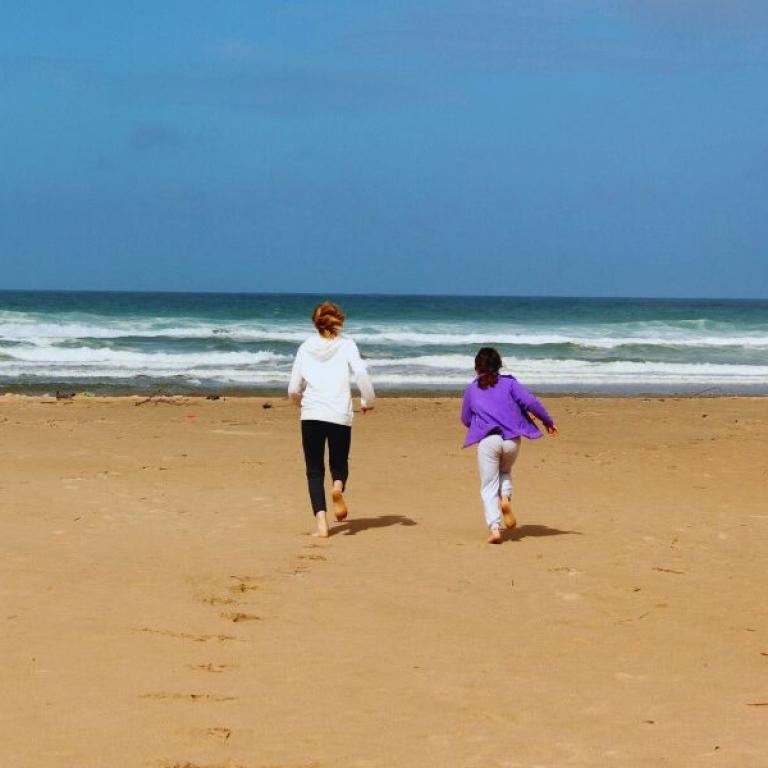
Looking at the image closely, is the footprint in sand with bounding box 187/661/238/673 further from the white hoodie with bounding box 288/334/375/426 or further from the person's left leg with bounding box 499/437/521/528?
the person's left leg with bounding box 499/437/521/528

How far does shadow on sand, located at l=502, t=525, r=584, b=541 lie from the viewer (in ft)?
26.9

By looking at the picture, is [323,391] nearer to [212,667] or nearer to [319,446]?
[319,446]

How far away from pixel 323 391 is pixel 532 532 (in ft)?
5.53

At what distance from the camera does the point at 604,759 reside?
12.9 feet

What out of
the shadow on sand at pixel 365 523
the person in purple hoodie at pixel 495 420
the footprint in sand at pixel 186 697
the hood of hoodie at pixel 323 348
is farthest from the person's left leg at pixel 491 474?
the footprint in sand at pixel 186 697

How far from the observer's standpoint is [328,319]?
7.89 meters

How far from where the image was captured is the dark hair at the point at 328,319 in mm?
7891

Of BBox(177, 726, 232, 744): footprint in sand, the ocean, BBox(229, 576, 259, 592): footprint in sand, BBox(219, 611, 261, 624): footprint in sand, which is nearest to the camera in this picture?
BBox(177, 726, 232, 744): footprint in sand

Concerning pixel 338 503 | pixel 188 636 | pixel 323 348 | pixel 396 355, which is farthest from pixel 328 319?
pixel 396 355

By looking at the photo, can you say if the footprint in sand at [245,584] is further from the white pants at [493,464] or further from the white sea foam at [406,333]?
the white sea foam at [406,333]

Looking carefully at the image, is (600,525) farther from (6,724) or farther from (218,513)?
(6,724)

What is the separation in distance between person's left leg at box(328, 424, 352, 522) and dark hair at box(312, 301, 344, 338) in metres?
0.59

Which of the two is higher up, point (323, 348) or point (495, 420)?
point (323, 348)

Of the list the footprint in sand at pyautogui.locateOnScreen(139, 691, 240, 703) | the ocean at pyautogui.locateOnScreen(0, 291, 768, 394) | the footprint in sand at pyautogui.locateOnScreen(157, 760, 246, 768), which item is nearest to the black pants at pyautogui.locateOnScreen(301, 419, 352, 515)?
the footprint in sand at pyautogui.locateOnScreen(139, 691, 240, 703)
